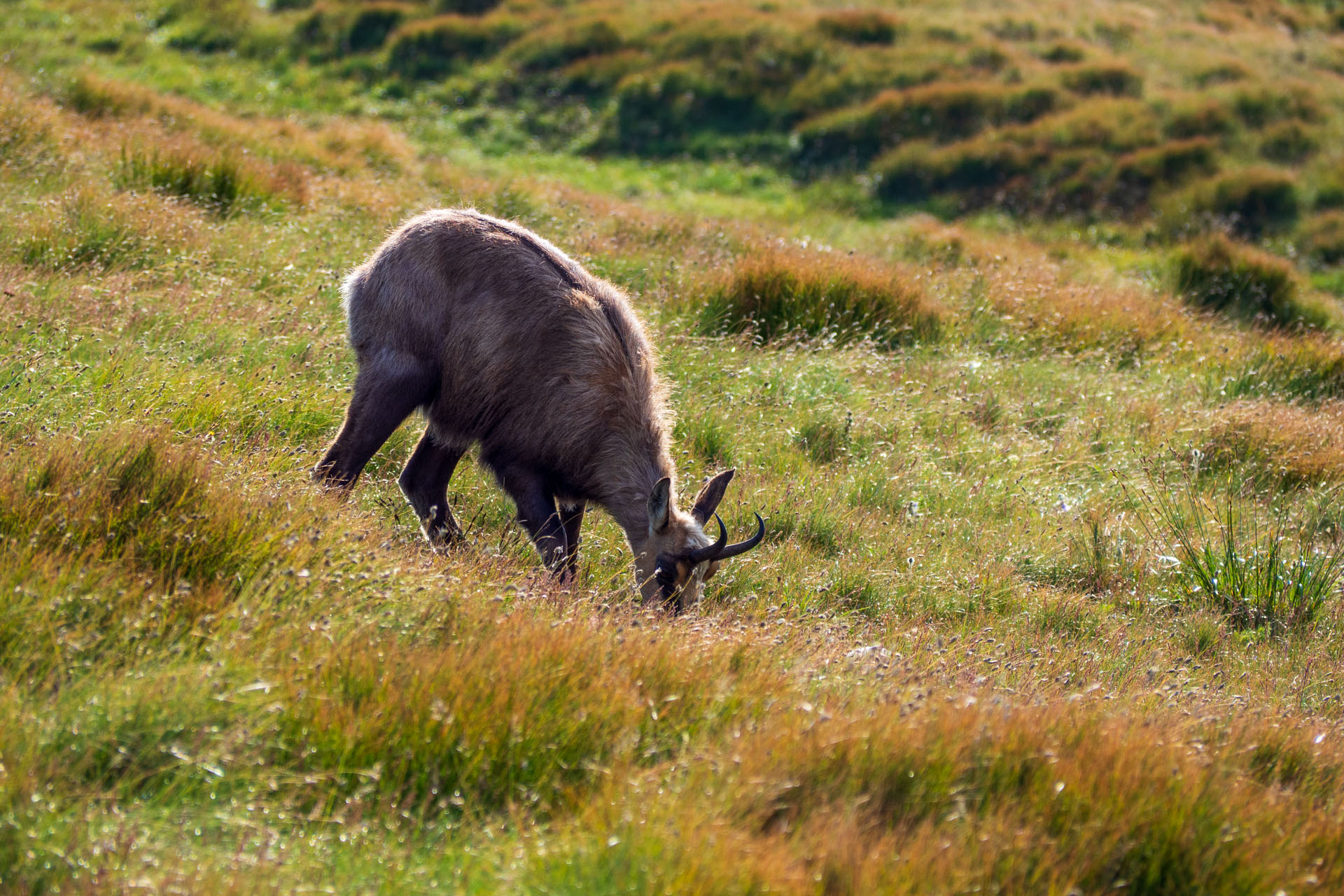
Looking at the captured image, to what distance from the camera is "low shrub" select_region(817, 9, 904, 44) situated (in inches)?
915

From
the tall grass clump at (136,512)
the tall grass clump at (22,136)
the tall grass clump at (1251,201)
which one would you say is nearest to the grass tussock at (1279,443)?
the tall grass clump at (136,512)

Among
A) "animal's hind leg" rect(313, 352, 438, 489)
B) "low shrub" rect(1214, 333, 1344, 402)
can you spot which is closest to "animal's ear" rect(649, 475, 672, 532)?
"animal's hind leg" rect(313, 352, 438, 489)

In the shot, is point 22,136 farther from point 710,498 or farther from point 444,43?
point 444,43

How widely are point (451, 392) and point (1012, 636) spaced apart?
3.29m

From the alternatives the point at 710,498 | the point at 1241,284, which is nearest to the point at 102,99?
the point at 710,498

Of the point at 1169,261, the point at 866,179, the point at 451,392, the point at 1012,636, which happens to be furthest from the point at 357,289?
the point at 866,179

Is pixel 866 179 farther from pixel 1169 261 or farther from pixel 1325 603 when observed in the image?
pixel 1325 603

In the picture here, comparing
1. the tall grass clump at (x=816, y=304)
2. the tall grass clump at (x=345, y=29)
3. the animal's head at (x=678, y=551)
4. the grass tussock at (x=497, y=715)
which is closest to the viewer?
the grass tussock at (x=497, y=715)

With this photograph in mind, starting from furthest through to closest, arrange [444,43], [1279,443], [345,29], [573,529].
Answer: [345,29] < [444,43] < [1279,443] < [573,529]

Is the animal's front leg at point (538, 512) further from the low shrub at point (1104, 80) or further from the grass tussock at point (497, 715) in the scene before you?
the low shrub at point (1104, 80)

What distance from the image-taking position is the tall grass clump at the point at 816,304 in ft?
31.6

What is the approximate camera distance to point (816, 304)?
9.88 metres

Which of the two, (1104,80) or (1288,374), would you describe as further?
(1104,80)

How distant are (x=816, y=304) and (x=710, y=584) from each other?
4.53m
